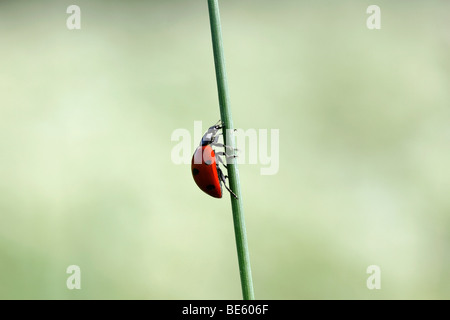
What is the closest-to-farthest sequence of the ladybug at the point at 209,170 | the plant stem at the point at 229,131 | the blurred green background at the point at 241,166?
the plant stem at the point at 229,131 < the ladybug at the point at 209,170 < the blurred green background at the point at 241,166

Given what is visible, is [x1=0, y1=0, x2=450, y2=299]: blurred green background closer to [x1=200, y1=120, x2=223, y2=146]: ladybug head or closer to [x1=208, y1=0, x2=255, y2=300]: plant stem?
[x1=200, y1=120, x2=223, y2=146]: ladybug head

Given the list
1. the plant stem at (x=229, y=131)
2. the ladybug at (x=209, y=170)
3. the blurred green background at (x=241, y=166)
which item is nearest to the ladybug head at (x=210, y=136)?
the ladybug at (x=209, y=170)

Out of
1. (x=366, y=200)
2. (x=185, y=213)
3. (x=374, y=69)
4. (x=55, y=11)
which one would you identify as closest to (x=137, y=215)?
(x=185, y=213)

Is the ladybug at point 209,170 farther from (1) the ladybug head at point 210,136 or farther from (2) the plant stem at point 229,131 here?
(2) the plant stem at point 229,131

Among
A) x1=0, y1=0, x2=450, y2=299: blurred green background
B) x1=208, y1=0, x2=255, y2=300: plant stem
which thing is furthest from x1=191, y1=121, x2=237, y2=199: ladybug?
x1=0, y1=0, x2=450, y2=299: blurred green background

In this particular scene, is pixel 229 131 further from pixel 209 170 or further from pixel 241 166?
pixel 241 166
